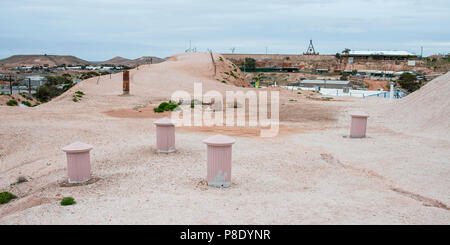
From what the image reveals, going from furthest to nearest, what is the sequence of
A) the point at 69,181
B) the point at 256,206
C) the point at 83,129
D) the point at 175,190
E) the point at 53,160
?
the point at 83,129 → the point at 53,160 → the point at 69,181 → the point at 175,190 → the point at 256,206

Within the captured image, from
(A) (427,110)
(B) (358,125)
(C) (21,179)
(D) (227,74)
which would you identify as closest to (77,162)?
(C) (21,179)

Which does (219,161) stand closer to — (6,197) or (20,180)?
(6,197)

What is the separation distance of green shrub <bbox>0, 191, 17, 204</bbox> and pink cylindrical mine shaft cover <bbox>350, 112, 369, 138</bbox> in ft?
35.6

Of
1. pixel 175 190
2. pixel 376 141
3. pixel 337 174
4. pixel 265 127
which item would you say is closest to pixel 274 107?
pixel 265 127

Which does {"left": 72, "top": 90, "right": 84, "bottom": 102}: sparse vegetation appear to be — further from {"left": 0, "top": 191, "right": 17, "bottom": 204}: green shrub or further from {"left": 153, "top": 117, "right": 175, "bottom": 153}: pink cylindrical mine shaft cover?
{"left": 0, "top": 191, "right": 17, "bottom": 204}: green shrub

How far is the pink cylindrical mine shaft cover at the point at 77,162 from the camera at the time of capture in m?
8.15

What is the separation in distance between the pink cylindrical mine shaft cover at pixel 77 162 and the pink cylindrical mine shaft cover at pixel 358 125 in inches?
372

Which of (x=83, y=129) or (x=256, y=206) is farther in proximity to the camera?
(x=83, y=129)

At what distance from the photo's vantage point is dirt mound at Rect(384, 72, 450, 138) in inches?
583

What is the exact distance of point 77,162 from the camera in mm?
8188

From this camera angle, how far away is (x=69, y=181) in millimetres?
8250
